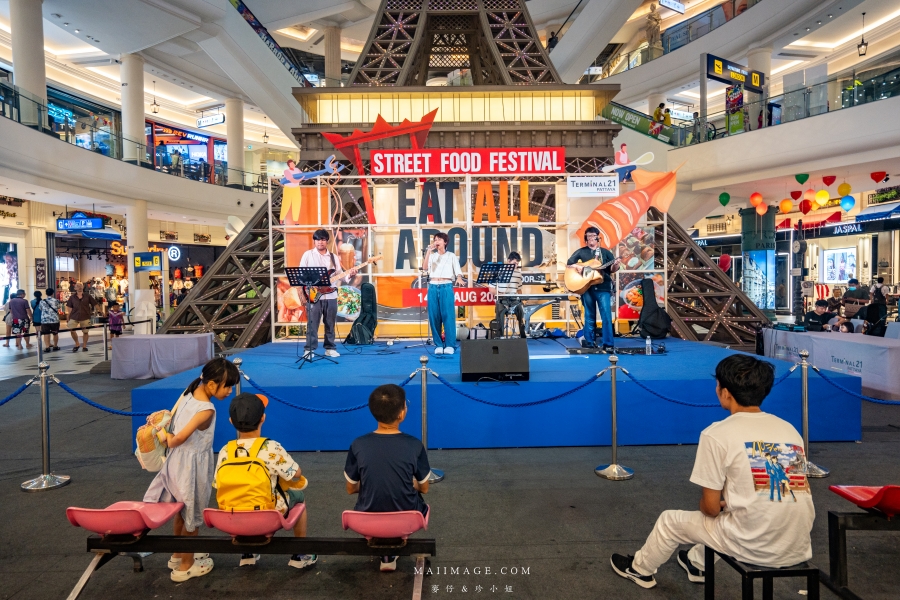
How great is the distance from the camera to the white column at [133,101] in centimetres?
1944

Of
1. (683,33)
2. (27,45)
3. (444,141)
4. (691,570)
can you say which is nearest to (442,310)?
(691,570)

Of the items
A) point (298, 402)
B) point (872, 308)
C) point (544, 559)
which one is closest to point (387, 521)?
point (544, 559)

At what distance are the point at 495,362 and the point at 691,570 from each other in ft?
9.31

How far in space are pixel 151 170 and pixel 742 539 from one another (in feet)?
72.9

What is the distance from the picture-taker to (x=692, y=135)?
16641 mm

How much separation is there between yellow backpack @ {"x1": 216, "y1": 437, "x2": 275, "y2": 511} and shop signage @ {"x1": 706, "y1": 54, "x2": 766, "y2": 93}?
17517 millimetres

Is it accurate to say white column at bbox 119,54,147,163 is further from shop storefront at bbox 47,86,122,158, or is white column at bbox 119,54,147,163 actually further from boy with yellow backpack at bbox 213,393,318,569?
boy with yellow backpack at bbox 213,393,318,569

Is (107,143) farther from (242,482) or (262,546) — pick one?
(262,546)

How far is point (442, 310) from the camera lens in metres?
7.97

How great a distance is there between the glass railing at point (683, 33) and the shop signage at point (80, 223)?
882 inches

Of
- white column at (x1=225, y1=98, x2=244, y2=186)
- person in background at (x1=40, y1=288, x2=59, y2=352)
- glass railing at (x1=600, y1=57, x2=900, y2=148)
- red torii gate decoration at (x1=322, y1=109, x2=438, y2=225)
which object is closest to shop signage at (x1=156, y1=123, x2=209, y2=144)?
white column at (x1=225, y1=98, x2=244, y2=186)

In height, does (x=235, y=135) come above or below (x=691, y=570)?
above

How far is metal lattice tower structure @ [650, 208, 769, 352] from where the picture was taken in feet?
35.3

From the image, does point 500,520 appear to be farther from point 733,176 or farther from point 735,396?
point 733,176
